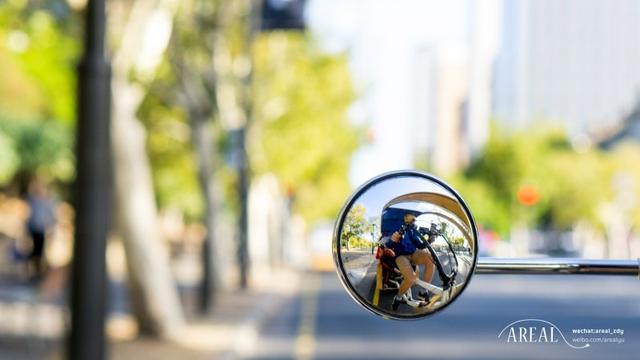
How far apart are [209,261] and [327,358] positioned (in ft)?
24.8

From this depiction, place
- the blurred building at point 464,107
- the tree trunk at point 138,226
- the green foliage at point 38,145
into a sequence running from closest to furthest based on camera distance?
the tree trunk at point 138,226
the green foliage at point 38,145
the blurred building at point 464,107

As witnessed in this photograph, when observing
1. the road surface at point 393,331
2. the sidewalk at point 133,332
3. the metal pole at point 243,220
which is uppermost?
the metal pole at point 243,220

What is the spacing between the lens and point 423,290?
2756 mm

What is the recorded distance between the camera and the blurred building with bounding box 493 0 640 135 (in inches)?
3187

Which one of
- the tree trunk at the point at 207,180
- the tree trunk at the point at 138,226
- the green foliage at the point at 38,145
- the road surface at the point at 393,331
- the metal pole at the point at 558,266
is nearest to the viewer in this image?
the metal pole at the point at 558,266

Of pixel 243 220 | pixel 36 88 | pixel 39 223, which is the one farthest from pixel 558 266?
pixel 36 88

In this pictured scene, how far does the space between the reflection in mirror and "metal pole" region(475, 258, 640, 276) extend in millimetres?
270

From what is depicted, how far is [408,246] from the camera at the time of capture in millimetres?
2771

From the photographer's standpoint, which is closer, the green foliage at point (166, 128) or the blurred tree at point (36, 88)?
the blurred tree at point (36, 88)

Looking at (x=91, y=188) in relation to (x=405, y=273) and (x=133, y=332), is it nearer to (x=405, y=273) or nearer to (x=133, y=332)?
(x=133, y=332)

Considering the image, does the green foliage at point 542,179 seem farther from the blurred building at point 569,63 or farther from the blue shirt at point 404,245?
the blue shirt at point 404,245

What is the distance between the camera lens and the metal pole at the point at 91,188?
9.55m

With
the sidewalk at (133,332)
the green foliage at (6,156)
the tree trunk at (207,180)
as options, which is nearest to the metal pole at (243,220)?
the tree trunk at (207,180)

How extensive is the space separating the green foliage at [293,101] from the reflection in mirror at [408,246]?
2976 cm
